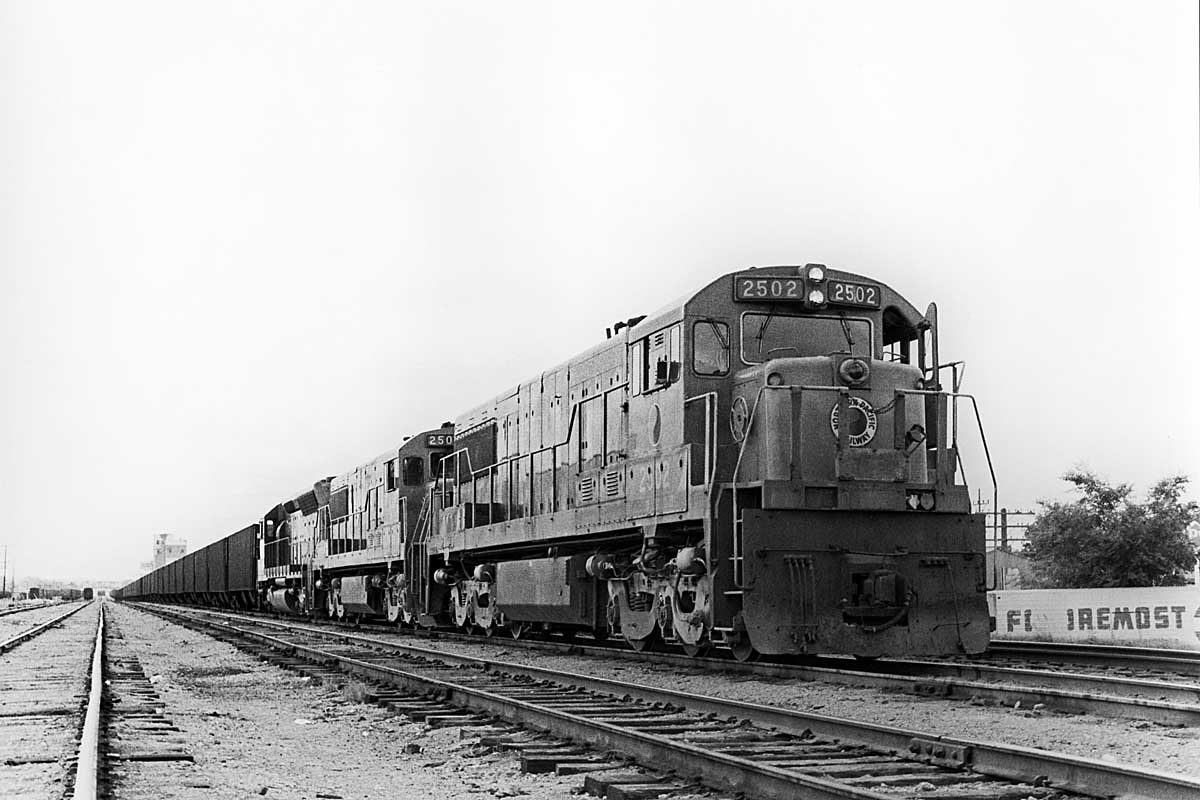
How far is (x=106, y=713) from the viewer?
29.5 ft

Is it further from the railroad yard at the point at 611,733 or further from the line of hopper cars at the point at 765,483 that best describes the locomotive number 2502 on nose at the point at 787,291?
the railroad yard at the point at 611,733

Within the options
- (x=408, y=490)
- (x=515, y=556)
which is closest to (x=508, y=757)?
(x=515, y=556)

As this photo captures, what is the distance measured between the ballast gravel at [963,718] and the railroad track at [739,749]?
0.64m

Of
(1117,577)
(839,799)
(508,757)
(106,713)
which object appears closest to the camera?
(839,799)

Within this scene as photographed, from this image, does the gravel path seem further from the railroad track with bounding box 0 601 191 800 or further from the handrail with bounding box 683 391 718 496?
the handrail with bounding box 683 391 718 496

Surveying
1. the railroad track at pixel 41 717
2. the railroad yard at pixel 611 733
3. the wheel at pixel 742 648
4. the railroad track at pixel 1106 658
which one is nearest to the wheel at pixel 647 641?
the railroad yard at pixel 611 733

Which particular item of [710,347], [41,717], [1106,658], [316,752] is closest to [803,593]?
[710,347]

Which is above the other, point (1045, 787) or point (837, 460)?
point (837, 460)

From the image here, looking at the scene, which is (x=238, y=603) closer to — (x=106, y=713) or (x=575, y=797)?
(x=106, y=713)

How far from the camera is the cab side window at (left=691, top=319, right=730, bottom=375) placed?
11.6 m

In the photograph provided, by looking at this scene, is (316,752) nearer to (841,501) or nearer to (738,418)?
(841,501)

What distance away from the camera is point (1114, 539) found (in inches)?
1072

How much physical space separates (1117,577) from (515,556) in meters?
16.0

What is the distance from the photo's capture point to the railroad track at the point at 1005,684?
24.9 feet
